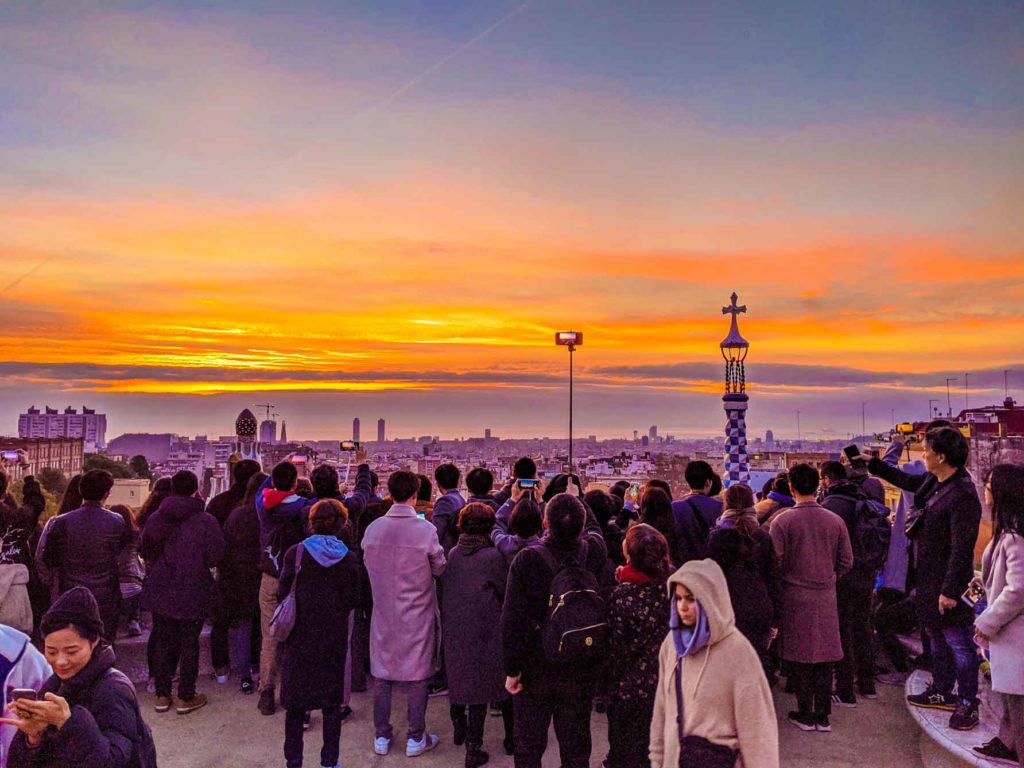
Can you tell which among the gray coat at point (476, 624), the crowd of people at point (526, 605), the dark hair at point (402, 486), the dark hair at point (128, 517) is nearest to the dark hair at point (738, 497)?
the crowd of people at point (526, 605)

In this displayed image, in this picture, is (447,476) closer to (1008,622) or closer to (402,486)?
(402,486)

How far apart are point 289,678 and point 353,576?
746mm

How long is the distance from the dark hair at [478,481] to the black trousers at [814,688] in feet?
8.99

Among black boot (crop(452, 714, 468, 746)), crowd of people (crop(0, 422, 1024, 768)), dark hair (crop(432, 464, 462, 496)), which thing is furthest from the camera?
dark hair (crop(432, 464, 462, 496))

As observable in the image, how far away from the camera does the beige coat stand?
2979mm

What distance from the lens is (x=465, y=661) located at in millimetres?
5047

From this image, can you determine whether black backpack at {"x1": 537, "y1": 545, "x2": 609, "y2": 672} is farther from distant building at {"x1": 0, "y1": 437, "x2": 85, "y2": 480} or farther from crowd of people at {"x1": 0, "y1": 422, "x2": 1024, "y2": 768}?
distant building at {"x1": 0, "y1": 437, "x2": 85, "y2": 480}

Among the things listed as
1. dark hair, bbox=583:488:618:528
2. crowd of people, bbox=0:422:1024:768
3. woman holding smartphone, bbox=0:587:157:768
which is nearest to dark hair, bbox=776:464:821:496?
crowd of people, bbox=0:422:1024:768

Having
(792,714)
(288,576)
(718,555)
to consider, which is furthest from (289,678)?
(792,714)

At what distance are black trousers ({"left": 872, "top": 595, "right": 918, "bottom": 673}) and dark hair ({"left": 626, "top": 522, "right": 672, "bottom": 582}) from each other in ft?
12.4

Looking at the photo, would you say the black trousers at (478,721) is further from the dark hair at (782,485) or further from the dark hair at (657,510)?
the dark hair at (782,485)

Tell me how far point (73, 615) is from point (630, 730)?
282 cm

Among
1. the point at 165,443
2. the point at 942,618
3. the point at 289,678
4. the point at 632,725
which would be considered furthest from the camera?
the point at 165,443

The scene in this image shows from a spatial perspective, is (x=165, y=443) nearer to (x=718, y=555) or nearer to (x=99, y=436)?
(x=99, y=436)
